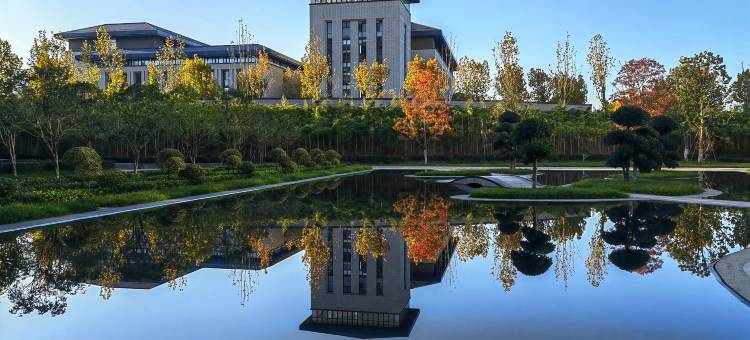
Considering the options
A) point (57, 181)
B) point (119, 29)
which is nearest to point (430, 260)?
point (57, 181)

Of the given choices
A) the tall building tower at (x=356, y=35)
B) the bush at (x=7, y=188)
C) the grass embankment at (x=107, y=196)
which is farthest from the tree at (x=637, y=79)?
the bush at (x=7, y=188)

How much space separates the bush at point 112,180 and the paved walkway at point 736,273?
48.7 feet

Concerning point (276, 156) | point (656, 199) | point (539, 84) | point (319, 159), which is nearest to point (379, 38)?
point (539, 84)

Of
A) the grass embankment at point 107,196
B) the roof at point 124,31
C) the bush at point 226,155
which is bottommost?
the grass embankment at point 107,196

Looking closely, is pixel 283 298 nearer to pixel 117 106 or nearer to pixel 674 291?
pixel 674 291

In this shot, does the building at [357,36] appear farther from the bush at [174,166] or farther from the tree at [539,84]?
the bush at [174,166]

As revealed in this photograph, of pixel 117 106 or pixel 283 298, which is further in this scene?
pixel 117 106

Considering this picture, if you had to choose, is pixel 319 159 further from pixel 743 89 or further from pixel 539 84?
pixel 743 89

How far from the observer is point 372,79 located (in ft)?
179

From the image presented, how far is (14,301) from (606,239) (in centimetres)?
931

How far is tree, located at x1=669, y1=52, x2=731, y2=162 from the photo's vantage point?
38.5 m

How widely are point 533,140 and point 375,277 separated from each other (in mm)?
12156

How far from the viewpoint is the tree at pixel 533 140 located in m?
18.1

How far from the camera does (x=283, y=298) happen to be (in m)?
6.64
